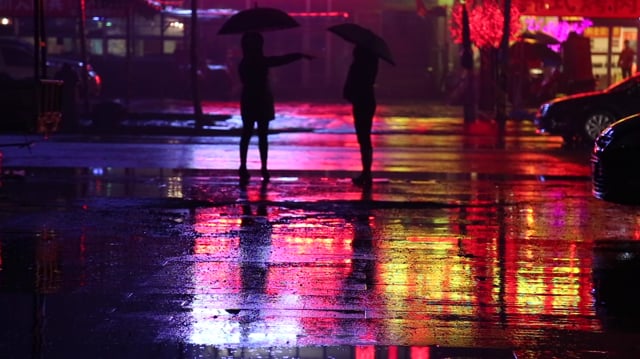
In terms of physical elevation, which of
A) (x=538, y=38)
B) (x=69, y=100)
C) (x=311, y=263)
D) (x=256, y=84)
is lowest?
(x=311, y=263)

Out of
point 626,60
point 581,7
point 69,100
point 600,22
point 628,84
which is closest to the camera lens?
point 628,84

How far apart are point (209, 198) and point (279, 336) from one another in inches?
222

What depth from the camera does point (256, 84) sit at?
12773mm

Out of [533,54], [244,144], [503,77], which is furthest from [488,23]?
[244,144]

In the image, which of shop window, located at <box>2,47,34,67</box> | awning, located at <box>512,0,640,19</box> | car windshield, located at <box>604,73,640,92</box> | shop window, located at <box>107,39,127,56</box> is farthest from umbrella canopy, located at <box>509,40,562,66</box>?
shop window, located at <box>107,39,127,56</box>

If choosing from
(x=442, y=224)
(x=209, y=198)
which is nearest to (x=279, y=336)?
(x=442, y=224)

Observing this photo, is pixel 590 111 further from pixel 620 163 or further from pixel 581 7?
pixel 620 163

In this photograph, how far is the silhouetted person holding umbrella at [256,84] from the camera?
1267 cm

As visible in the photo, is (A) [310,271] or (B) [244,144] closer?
(A) [310,271]

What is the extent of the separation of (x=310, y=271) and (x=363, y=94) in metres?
5.54

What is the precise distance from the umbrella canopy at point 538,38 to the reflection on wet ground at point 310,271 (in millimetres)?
19699

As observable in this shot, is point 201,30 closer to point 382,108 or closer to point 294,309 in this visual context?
point 382,108

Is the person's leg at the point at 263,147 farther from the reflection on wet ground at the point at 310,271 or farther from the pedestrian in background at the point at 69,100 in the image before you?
the pedestrian in background at the point at 69,100

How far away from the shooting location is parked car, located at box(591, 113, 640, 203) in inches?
351
